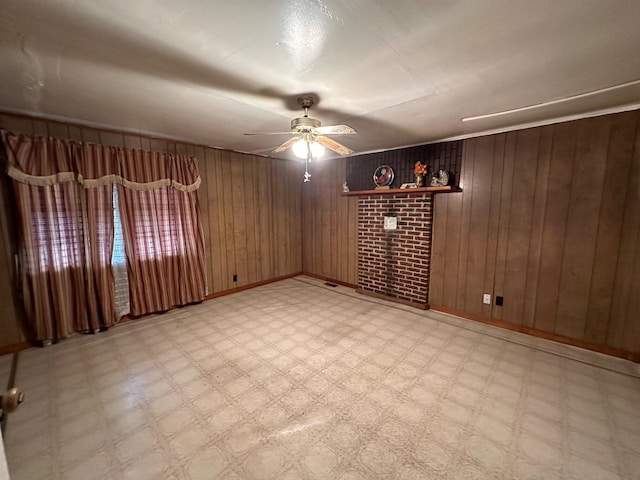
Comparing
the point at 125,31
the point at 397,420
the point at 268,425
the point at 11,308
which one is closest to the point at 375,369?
the point at 397,420

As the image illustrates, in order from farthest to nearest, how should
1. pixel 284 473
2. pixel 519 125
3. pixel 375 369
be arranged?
pixel 519 125
pixel 375 369
pixel 284 473

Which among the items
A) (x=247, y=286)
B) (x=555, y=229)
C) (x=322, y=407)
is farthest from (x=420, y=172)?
(x=247, y=286)

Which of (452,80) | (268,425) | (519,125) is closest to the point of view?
(268,425)

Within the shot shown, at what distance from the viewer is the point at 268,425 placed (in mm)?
1706

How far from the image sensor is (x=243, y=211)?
14.3 feet

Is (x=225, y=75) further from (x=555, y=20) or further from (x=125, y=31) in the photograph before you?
(x=555, y=20)

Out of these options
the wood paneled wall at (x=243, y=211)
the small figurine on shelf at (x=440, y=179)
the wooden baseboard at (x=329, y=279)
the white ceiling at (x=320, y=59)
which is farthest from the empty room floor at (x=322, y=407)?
the white ceiling at (x=320, y=59)

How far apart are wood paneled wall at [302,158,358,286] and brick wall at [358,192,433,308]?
0.27 meters

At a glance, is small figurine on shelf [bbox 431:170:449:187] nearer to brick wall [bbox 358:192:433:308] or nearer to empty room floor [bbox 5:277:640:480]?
brick wall [bbox 358:192:433:308]

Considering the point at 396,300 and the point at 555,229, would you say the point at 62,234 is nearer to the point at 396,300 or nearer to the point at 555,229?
the point at 396,300

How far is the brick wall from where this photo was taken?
3.61m

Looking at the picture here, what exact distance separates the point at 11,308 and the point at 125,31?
9.61ft

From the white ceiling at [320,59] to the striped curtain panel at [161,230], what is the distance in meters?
0.77

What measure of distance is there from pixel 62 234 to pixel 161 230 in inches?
35.9
